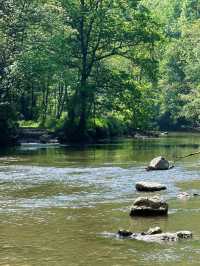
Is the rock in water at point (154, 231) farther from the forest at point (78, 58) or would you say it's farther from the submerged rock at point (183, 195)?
the forest at point (78, 58)

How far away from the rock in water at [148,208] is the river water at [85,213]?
0.38m

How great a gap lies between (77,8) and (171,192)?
1805 inches

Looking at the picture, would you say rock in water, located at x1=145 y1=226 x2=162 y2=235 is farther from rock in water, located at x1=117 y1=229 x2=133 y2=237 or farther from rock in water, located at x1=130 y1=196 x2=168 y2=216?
rock in water, located at x1=130 y1=196 x2=168 y2=216

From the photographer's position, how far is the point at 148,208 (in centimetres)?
2359

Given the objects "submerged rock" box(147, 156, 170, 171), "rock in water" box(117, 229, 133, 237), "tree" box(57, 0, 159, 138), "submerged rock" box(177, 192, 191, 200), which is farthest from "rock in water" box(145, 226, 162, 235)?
"tree" box(57, 0, 159, 138)

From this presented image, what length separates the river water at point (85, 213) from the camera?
17688 mm

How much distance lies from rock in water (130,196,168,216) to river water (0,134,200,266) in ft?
1.25

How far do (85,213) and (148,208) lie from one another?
91.6 inches

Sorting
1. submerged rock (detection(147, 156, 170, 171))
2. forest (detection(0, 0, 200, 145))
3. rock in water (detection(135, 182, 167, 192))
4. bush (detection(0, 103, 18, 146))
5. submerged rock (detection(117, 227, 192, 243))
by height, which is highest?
forest (detection(0, 0, 200, 145))

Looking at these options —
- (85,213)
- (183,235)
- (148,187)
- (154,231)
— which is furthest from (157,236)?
(148,187)

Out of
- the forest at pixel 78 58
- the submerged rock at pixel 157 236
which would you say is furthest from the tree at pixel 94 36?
the submerged rock at pixel 157 236

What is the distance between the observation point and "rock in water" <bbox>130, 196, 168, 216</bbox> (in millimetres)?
23359

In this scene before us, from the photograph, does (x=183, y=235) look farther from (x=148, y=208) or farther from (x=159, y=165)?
(x=159, y=165)

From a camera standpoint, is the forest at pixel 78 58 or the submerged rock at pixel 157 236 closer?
the submerged rock at pixel 157 236
